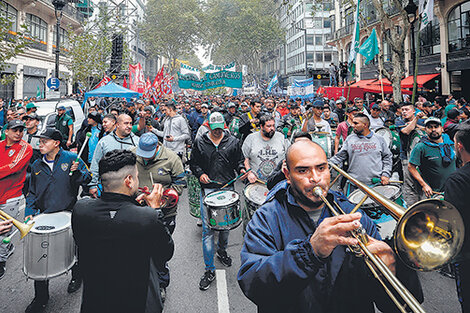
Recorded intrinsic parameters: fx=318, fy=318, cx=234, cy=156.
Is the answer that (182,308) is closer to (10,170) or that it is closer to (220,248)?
(220,248)

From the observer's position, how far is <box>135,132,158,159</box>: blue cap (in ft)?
12.1

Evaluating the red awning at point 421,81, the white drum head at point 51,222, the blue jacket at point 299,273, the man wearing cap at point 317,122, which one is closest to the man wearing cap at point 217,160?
the white drum head at point 51,222

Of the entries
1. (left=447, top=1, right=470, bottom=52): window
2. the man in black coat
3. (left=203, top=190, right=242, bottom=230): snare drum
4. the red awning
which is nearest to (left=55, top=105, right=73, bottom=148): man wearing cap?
(left=203, top=190, right=242, bottom=230): snare drum

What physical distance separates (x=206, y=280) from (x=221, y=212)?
829 millimetres

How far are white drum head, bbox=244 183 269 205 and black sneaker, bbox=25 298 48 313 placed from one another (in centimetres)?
249

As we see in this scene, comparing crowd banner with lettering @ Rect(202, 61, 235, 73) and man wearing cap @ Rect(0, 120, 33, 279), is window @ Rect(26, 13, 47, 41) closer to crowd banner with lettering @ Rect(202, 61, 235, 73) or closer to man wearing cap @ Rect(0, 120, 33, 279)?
crowd banner with lettering @ Rect(202, 61, 235, 73)

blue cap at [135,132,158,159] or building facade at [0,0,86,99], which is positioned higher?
building facade at [0,0,86,99]

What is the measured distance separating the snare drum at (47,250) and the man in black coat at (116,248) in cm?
98

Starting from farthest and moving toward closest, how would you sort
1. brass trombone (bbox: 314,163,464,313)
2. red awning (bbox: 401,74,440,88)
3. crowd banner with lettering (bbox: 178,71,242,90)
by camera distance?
red awning (bbox: 401,74,440,88) < crowd banner with lettering (bbox: 178,71,242,90) < brass trombone (bbox: 314,163,464,313)

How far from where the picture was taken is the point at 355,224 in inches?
49.9

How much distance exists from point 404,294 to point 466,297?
178cm

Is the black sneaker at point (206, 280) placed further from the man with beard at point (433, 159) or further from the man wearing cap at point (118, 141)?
the man with beard at point (433, 159)

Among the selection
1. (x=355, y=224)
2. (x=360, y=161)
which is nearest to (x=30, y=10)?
(x=360, y=161)

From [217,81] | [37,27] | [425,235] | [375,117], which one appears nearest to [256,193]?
[425,235]
